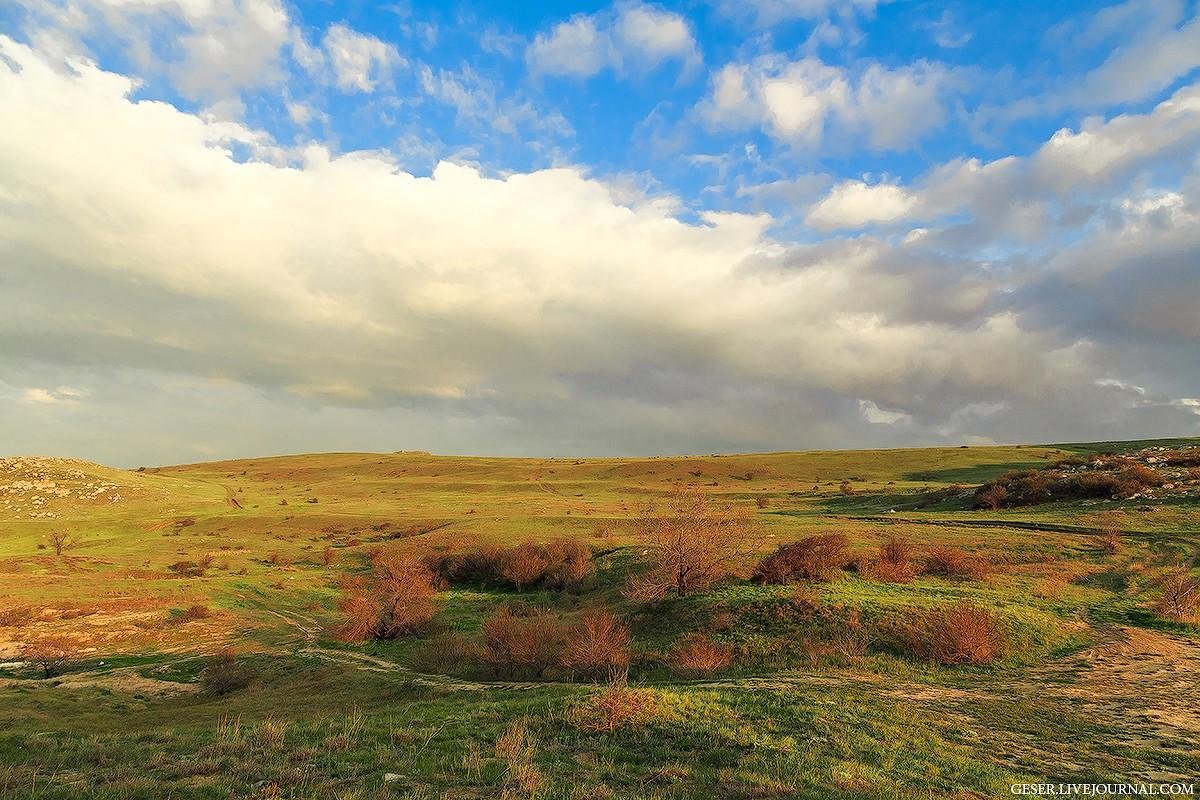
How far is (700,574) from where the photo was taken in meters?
32.8

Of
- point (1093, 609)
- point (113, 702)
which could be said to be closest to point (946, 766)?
point (1093, 609)

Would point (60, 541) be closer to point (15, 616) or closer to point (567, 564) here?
Answer: point (15, 616)

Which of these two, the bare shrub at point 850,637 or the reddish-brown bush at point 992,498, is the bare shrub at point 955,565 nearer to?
the bare shrub at point 850,637

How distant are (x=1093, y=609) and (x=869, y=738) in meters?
20.0

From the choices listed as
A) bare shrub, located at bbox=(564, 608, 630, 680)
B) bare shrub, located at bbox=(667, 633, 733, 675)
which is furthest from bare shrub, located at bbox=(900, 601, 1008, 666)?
bare shrub, located at bbox=(564, 608, 630, 680)

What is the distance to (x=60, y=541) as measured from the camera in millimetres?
70438

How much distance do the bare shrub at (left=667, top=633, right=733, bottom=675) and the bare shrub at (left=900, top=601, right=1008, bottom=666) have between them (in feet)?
22.7

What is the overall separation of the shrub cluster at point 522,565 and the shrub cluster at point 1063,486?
39.9 meters

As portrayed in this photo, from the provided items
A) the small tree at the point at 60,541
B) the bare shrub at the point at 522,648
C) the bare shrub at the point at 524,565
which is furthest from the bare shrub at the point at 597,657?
the small tree at the point at 60,541

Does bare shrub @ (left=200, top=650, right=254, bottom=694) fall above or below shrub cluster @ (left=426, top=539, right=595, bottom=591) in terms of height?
below

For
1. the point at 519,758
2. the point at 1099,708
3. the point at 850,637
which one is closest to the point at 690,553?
the point at 850,637

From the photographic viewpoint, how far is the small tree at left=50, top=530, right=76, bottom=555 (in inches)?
2604

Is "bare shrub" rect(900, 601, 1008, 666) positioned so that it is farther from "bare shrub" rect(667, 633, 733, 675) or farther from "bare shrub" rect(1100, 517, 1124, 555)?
"bare shrub" rect(1100, 517, 1124, 555)

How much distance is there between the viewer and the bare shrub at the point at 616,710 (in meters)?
15.1
